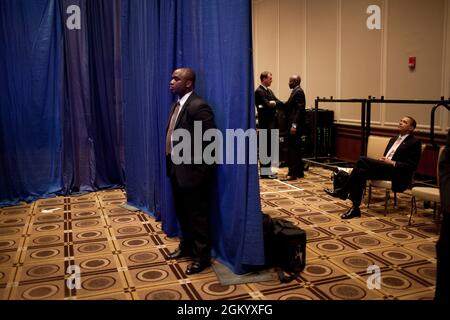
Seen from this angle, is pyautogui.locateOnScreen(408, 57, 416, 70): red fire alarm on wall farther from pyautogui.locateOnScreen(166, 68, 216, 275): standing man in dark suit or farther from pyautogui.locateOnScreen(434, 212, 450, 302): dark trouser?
pyautogui.locateOnScreen(434, 212, 450, 302): dark trouser

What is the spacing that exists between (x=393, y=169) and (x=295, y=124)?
6.83ft

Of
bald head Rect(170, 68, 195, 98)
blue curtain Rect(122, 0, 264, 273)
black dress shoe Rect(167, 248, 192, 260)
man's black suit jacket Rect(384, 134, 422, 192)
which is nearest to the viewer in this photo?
blue curtain Rect(122, 0, 264, 273)

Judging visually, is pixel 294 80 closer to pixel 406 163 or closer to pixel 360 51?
pixel 360 51

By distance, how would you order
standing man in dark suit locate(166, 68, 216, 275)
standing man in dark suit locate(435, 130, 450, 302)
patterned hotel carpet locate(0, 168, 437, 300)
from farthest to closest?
standing man in dark suit locate(166, 68, 216, 275) → patterned hotel carpet locate(0, 168, 437, 300) → standing man in dark suit locate(435, 130, 450, 302)

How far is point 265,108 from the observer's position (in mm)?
6469

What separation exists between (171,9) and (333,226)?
2.58m

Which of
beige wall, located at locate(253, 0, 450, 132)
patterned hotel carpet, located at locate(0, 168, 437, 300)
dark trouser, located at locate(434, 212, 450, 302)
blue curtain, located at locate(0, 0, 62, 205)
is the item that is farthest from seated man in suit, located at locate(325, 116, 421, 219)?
blue curtain, located at locate(0, 0, 62, 205)

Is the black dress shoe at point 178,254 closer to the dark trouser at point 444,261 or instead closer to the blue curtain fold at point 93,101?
the dark trouser at point 444,261

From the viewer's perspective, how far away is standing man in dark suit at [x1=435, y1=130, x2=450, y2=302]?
2.01m

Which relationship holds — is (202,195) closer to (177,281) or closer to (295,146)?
(177,281)

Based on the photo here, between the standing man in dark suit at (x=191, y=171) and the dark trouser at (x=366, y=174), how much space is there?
198cm

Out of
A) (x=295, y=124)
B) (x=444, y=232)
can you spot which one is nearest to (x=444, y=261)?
(x=444, y=232)

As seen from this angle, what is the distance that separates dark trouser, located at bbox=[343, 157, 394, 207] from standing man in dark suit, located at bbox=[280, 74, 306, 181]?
1.87m
